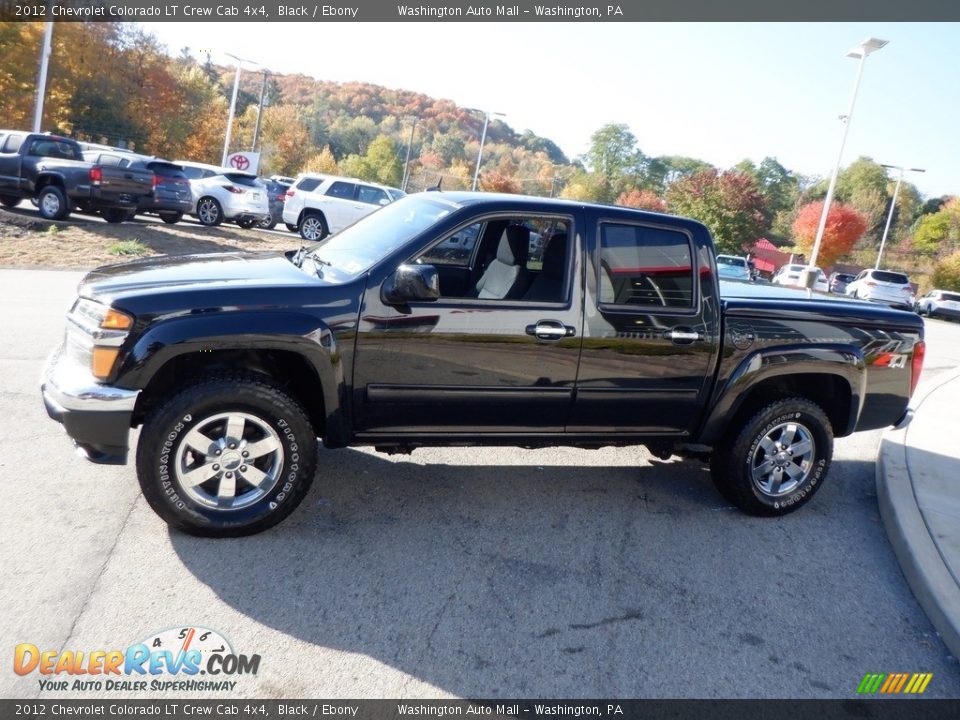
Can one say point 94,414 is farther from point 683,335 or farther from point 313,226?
point 313,226

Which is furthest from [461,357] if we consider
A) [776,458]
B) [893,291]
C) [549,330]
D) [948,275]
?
[948,275]

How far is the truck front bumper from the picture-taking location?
3.96m

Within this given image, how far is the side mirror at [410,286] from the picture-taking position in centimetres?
420

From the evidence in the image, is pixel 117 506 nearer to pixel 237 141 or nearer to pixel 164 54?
pixel 164 54

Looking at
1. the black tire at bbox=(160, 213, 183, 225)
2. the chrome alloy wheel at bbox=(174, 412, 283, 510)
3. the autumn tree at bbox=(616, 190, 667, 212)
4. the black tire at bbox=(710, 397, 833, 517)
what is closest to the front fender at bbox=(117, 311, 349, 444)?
the chrome alloy wheel at bbox=(174, 412, 283, 510)

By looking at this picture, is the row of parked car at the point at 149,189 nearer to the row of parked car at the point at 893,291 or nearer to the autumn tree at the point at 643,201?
the row of parked car at the point at 893,291

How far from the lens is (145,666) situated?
3.22 m

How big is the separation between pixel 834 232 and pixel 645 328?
55.8 metres

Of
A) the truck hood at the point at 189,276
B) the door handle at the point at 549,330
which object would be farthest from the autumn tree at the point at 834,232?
the truck hood at the point at 189,276

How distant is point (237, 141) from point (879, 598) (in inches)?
2571

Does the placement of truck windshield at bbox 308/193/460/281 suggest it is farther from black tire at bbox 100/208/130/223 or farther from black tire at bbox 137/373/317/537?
black tire at bbox 100/208/130/223

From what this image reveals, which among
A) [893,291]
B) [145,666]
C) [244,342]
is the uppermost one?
[893,291]

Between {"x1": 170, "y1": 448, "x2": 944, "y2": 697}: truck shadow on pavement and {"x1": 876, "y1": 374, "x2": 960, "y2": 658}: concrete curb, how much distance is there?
14cm

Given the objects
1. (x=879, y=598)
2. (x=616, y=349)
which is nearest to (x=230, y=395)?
(x=616, y=349)
